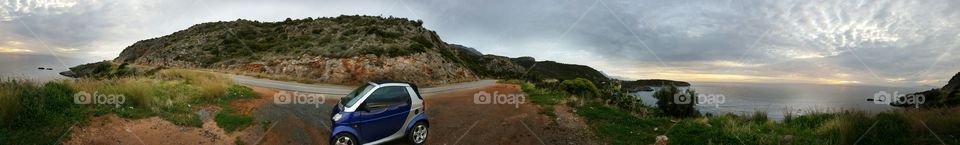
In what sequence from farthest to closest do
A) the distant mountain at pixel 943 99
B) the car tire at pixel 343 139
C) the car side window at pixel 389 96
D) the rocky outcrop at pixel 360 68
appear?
the rocky outcrop at pixel 360 68, the distant mountain at pixel 943 99, the car side window at pixel 389 96, the car tire at pixel 343 139

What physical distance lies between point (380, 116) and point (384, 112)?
109mm

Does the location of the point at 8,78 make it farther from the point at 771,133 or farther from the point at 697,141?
the point at 771,133

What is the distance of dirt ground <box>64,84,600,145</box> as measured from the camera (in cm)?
928

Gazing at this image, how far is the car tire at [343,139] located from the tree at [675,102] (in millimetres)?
16394

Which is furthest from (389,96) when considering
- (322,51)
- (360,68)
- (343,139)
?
(322,51)

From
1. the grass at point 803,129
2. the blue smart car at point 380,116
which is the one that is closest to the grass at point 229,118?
the blue smart car at point 380,116

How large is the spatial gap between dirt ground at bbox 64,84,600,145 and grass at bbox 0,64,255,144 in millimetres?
291

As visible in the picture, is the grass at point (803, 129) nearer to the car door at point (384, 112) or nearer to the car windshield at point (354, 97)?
the car door at point (384, 112)

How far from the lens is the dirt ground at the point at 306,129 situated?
9281 mm

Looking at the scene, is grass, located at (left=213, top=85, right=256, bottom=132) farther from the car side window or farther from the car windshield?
the car side window

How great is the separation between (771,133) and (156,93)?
53.2 ft

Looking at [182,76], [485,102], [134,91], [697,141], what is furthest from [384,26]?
[697,141]

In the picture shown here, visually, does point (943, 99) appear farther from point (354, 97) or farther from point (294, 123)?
point (294, 123)

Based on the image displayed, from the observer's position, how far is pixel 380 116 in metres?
8.29
